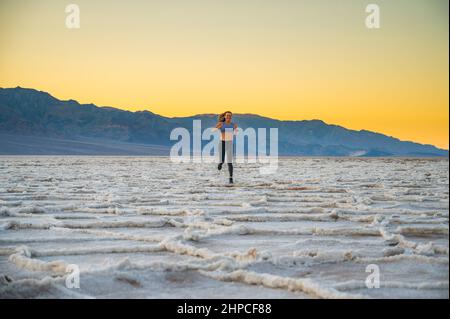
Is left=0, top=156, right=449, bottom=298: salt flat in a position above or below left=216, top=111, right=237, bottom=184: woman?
below

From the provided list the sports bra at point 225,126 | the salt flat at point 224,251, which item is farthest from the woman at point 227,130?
the salt flat at point 224,251

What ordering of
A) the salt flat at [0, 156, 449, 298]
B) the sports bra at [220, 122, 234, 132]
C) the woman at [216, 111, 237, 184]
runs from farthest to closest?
1. the sports bra at [220, 122, 234, 132]
2. the woman at [216, 111, 237, 184]
3. the salt flat at [0, 156, 449, 298]

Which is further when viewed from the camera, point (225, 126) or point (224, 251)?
point (225, 126)

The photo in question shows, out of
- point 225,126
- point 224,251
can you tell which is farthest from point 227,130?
point 224,251

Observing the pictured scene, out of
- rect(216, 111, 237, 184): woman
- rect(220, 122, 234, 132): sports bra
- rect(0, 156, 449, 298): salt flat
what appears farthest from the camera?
rect(220, 122, 234, 132): sports bra

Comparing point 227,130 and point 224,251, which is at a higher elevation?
point 227,130

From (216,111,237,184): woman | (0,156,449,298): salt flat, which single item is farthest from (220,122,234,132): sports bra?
(0,156,449,298): salt flat

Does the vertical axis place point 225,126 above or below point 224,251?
A: above

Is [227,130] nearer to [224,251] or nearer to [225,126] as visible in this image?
[225,126]

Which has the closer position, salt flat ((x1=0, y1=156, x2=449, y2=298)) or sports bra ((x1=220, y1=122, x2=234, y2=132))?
salt flat ((x1=0, y1=156, x2=449, y2=298))

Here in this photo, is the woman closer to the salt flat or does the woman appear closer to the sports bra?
the sports bra

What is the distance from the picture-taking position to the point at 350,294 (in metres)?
2.05
